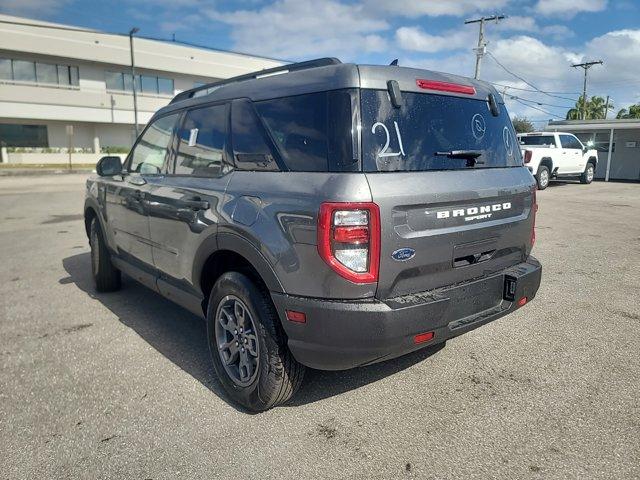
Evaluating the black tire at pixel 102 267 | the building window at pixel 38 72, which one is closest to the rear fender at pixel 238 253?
the black tire at pixel 102 267

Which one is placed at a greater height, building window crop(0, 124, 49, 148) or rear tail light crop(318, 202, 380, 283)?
building window crop(0, 124, 49, 148)

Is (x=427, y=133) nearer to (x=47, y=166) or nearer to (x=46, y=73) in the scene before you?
(x=47, y=166)

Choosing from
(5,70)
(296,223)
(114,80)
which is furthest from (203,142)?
(114,80)

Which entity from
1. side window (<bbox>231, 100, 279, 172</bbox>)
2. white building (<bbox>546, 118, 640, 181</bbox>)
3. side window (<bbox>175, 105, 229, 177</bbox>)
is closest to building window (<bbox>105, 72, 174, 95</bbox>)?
white building (<bbox>546, 118, 640, 181</bbox>)

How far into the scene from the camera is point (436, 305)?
2537 millimetres

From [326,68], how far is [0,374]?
123 inches

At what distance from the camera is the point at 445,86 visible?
292cm

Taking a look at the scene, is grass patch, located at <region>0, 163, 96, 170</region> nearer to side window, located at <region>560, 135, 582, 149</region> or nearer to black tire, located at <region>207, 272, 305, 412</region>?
side window, located at <region>560, 135, 582, 149</region>

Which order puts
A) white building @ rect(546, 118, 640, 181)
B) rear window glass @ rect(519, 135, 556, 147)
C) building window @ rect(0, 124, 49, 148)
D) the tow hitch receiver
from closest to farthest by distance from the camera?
the tow hitch receiver
rear window glass @ rect(519, 135, 556, 147)
white building @ rect(546, 118, 640, 181)
building window @ rect(0, 124, 49, 148)

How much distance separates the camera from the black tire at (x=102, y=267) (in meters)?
5.14

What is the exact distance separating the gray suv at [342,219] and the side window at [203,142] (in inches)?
0.6

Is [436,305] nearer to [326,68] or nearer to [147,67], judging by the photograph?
[326,68]

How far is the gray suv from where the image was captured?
7.84ft

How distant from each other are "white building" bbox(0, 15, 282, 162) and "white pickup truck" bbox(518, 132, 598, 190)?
33.0 m
